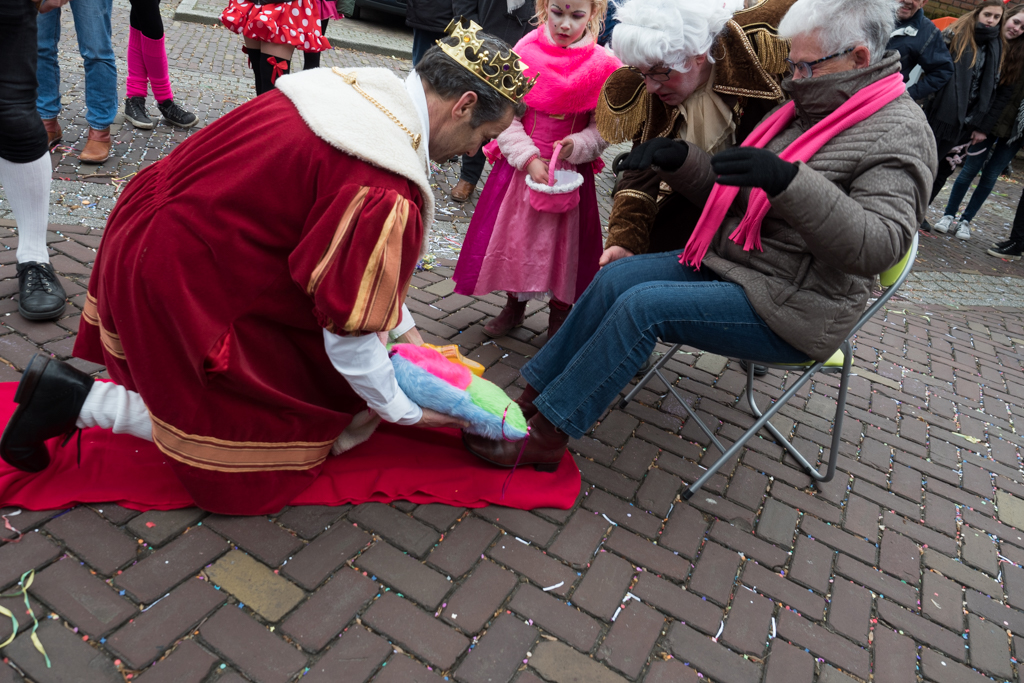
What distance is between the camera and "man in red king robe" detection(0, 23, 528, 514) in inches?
66.5

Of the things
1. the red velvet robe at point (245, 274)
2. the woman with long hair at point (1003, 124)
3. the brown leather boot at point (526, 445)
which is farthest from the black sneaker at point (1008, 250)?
the red velvet robe at point (245, 274)

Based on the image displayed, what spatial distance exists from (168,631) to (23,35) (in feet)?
7.63

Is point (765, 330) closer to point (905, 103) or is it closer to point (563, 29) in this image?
point (905, 103)

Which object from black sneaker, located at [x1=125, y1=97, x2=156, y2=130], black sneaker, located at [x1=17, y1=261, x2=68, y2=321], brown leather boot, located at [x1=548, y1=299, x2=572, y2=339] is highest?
brown leather boot, located at [x1=548, y1=299, x2=572, y2=339]

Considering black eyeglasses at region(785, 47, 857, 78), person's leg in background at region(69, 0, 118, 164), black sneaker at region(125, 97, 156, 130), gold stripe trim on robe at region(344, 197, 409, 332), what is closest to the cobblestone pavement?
gold stripe trim on robe at region(344, 197, 409, 332)

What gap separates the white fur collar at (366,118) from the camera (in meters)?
1.68

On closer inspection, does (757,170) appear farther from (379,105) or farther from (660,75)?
(379,105)

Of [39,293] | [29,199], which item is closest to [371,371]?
[39,293]

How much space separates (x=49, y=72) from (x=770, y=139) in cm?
436

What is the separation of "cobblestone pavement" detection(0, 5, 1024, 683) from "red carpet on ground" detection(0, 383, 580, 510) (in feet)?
0.15

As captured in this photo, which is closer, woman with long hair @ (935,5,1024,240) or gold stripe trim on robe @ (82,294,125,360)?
gold stripe trim on robe @ (82,294,125,360)

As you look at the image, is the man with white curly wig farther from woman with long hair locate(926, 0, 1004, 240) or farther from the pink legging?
woman with long hair locate(926, 0, 1004, 240)

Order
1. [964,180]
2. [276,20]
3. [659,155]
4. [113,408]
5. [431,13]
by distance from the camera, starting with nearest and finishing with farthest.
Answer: [113,408] < [659,155] < [276,20] < [431,13] < [964,180]

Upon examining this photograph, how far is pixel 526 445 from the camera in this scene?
7.88ft
